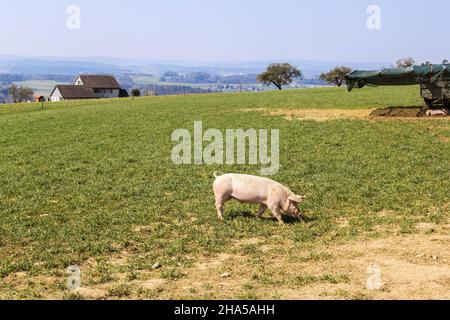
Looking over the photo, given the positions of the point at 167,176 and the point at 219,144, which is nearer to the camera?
the point at 167,176

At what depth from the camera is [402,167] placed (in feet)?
66.9

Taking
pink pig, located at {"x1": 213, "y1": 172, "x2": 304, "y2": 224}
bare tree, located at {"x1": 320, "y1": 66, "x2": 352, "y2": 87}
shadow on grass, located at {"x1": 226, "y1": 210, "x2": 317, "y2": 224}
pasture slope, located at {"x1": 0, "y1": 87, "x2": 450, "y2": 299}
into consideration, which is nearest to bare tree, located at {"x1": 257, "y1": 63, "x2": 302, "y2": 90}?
bare tree, located at {"x1": 320, "y1": 66, "x2": 352, "y2": 87}

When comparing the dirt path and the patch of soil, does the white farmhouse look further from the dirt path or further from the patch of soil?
the dirt path

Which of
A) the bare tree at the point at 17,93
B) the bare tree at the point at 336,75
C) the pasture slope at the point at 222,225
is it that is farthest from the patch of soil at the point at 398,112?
the bare tree at the point at 17,93

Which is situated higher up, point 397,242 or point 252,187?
point 252,187

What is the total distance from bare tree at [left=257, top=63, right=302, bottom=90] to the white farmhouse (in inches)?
1886

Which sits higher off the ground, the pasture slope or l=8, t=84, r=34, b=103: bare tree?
the pasture slope

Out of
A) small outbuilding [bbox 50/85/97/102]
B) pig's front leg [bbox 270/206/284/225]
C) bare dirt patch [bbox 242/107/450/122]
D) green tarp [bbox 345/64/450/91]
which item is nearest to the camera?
pig's front leg [bbox 270/206/284/225]

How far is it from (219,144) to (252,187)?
47.7 ft

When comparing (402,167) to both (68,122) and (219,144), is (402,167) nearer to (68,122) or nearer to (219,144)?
(219,144)

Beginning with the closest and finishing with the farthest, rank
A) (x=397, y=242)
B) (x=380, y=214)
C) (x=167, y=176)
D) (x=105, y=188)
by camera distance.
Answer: (x=397, y=242)
(x=380, y=214)
(x=105, y=188)
(x=167, y=176)

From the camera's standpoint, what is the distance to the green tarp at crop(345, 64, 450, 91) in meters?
32.7

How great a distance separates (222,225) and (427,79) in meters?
24.7
